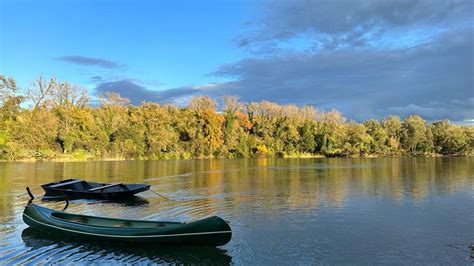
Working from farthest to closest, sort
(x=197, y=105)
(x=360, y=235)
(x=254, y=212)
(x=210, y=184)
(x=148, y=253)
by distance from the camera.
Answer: (x=197, y=105), (x=210, y=184), (x=254, y=212), (x=360, y=235), (x=148, y=253)

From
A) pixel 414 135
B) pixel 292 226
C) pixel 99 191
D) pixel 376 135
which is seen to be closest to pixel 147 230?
pixel 292 226

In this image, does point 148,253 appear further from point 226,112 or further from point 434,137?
point 434,137

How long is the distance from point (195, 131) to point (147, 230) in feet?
246

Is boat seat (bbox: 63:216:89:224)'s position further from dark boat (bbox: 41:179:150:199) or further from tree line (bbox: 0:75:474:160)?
tree line (bbox: 0:75:474:160)

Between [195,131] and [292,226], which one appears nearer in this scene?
[292,226]

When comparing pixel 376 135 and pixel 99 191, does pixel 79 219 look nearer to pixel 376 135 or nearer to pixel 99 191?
pixel 99 191

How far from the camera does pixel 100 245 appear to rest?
39.1ft

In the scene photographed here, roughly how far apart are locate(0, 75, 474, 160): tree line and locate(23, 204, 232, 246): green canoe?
192 feet

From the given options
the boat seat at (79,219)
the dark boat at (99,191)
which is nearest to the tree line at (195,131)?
the dark boat at (99,191)

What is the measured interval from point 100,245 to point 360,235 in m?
8.57

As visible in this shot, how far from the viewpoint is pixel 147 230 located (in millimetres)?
11188

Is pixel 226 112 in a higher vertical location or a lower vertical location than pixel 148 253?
higher

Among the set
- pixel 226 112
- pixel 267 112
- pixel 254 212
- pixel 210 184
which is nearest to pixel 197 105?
pixel 226 112

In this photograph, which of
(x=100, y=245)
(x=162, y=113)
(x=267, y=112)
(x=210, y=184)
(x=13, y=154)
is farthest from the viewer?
(x=267, y=112)
